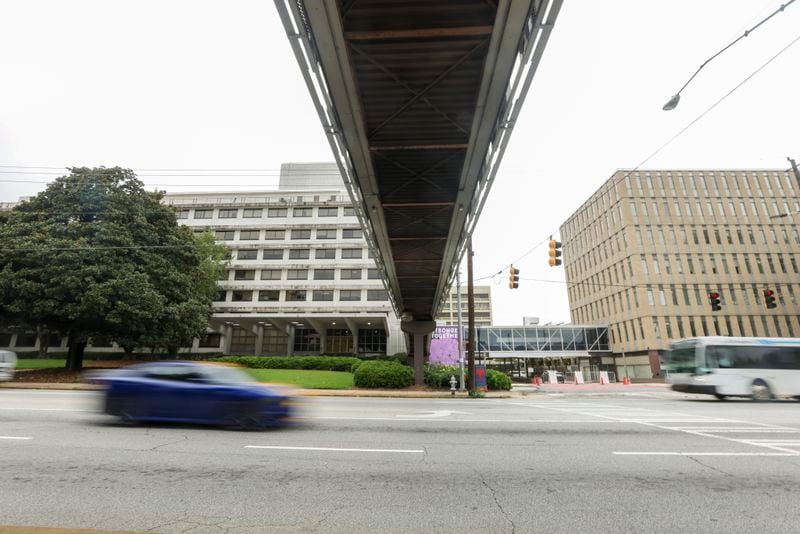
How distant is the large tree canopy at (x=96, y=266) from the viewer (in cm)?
2314

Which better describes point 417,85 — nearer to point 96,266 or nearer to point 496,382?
point 496,382

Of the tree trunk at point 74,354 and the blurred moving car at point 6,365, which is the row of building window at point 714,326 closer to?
the tree trunk at point 74,354

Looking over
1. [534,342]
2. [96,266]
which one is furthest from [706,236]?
[96,266]

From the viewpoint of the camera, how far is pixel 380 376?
22.6 m

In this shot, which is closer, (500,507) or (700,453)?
(500,507)

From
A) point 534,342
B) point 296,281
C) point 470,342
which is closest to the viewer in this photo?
point 470,342

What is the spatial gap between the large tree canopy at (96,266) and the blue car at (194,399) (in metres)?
19.6

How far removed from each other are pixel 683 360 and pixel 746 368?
7.74ft

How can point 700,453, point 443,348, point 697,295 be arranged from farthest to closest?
point 697,295 → point 443,348 → point 700,453

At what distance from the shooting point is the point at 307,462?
5.43 m

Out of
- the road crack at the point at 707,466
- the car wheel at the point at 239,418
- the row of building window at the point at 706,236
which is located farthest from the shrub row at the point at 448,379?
the row of building window at the point at 706,236

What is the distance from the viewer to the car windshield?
7.74 meters

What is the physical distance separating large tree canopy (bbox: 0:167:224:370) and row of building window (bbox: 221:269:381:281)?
50.0ft

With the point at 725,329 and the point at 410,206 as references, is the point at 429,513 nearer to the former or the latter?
the point at 410,206
